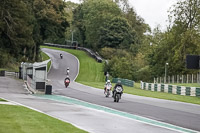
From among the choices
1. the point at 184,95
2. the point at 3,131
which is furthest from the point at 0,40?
the point at 3,131

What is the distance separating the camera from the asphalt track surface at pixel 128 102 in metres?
21.0

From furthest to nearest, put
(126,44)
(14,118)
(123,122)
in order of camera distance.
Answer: (126,44)
(123,122)
(14,118)

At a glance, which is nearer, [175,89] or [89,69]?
[175,89]

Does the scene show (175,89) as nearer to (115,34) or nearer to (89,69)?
(89,69)

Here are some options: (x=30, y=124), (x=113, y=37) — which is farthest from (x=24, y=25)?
(x=30, y=124)

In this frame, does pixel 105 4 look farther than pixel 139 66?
Yes

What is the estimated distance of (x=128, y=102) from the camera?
31.0 m

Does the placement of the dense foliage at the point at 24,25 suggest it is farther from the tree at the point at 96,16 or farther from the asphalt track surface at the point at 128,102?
the tree at the point at 96,16

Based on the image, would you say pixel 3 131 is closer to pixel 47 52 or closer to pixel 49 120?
pixel 49 120

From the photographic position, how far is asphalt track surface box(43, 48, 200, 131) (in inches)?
828

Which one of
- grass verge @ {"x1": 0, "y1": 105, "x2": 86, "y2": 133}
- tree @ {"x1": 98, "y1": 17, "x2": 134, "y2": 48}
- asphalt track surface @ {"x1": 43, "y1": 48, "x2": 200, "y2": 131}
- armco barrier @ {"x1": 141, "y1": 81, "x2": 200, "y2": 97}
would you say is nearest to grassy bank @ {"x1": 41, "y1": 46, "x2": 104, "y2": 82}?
asphalt track surface @ {"x1": 43, "y1": 48, "x2": 200, "y2": 131}

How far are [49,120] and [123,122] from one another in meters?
3.29

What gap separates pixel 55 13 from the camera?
82.9 meters

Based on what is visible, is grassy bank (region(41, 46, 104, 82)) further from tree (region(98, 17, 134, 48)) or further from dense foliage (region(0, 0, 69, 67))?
dense foliage (region(0, 0, 69, 67))
